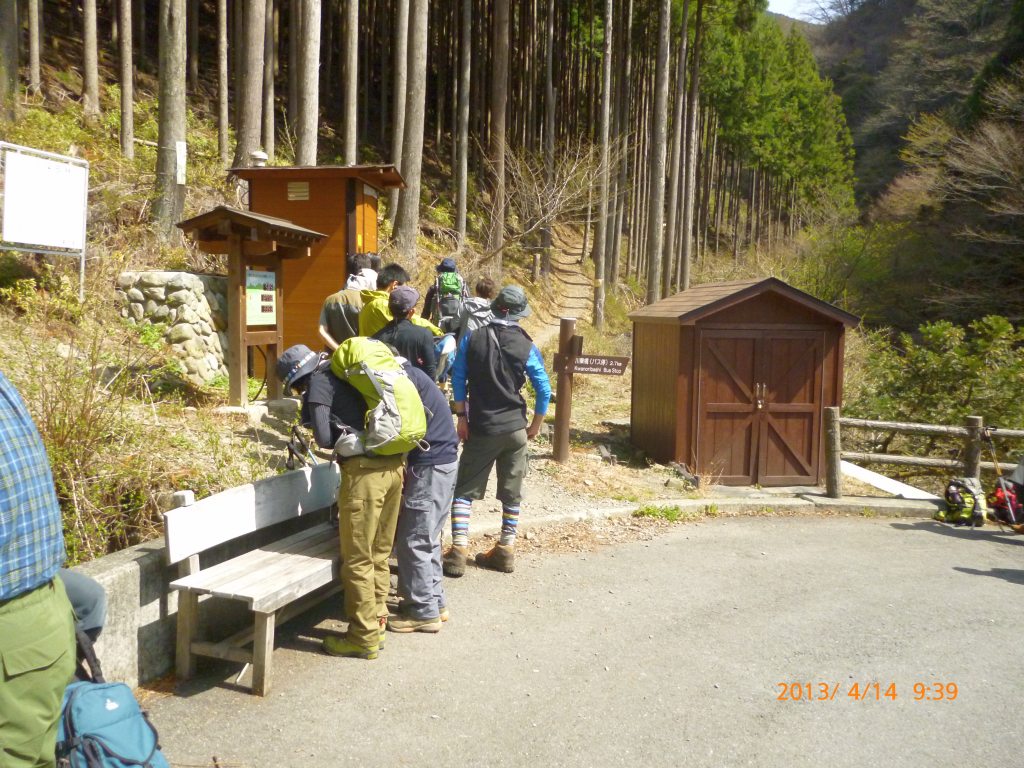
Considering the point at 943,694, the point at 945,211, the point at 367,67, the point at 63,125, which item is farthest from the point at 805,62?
the point at 943,694

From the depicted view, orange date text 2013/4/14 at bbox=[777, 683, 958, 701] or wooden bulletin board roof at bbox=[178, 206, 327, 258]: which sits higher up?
wooden bulletin board roof at bbox=[178, 206, 327, 258]

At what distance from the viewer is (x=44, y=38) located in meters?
23.0

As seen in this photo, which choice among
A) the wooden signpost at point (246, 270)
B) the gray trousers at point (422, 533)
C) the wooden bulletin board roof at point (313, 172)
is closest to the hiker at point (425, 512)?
the gray trousers at point (422, 533)

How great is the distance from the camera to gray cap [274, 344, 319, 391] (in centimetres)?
426

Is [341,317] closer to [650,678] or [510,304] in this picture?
[510,304]

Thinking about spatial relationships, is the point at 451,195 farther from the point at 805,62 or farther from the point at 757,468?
the point at 805,62

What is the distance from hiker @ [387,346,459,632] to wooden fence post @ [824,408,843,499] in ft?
19.5

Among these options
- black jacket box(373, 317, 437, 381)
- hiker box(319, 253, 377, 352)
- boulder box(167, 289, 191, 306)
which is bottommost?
black jacket box(373, 317, 437, 381)

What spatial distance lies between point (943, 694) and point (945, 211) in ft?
97.9

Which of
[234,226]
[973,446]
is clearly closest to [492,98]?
[973,446]

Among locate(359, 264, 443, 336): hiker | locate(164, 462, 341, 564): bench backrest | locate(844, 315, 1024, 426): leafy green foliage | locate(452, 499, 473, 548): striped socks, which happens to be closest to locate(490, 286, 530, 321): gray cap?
locate(359, 264, 443, 336): hiker

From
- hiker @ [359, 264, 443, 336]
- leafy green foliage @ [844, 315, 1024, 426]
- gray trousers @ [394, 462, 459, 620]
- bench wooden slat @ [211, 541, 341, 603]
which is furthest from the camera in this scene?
leafy green foliage @ [844, 315, 1024, 426]

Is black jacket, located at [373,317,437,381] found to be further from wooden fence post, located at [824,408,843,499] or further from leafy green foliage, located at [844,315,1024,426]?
leafy green foliage, located at [844,315,1024,426]

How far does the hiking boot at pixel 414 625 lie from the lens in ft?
15.5
